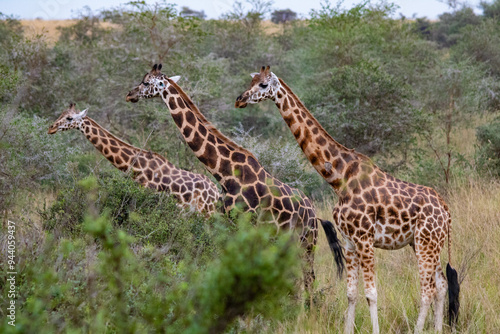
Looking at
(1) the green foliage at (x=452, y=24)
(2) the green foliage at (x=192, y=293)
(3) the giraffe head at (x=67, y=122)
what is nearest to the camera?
(2) the green foliage at (x=192, y=293)

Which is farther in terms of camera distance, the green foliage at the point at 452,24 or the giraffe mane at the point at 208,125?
the green foliage at the point at 452,24

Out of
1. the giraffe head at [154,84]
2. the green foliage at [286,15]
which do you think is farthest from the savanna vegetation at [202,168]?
the green foliage at [286,15]

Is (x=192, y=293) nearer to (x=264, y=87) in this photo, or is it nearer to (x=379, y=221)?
(x=379, y=221)

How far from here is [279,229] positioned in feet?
14.6

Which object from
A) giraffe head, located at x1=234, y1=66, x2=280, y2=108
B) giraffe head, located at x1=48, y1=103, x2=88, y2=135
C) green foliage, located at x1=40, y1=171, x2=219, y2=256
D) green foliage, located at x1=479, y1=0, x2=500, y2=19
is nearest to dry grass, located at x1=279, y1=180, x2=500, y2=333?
green foliage, located at x1=40, y1=171, x2=219, y2=256

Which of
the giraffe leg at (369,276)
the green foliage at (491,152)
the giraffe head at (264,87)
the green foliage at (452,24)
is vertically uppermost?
the green foliage at (452,24)

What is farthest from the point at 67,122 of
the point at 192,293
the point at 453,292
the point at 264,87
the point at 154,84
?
the point at 453,292

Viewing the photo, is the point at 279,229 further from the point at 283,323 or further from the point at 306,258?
the point at 283,323

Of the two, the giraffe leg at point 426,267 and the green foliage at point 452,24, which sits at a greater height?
the green foliage at point 452,24

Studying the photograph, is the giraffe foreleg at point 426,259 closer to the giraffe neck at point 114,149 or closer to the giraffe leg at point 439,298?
the giraffe leg at point 439,298

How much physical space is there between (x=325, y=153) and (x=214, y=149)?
3.64 ft

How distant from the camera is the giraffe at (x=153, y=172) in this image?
5848 mm

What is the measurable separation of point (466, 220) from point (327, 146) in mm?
2790

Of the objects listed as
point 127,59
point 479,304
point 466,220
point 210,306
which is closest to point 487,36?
point 127,59
